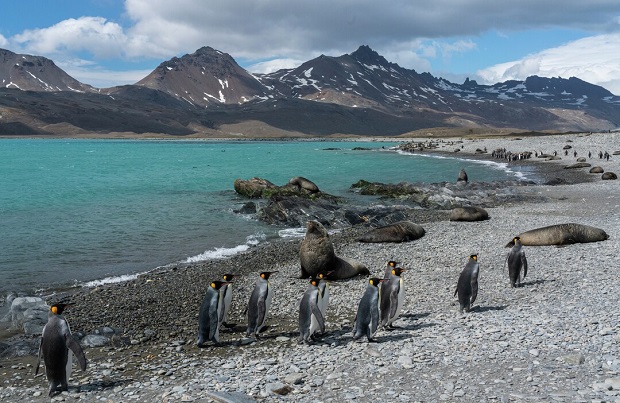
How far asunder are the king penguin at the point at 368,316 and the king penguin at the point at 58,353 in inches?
174

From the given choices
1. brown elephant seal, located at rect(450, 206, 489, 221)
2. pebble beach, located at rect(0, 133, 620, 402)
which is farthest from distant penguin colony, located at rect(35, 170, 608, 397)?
brown elephant seal, located at rect(450, 206, 489, 221)

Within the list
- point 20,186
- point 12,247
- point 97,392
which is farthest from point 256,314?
point 20,186

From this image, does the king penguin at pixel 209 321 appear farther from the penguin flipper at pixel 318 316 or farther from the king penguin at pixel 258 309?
the penguin flipper at pixel 318 316

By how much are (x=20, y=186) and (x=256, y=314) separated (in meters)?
44.0

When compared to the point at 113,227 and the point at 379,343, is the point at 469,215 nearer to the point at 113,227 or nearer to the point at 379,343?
the point at 379,343

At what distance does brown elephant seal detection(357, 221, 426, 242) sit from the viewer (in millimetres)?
18688

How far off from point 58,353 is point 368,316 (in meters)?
4.91

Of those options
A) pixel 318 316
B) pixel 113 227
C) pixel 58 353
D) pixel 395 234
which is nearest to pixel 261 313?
pixel 318 316

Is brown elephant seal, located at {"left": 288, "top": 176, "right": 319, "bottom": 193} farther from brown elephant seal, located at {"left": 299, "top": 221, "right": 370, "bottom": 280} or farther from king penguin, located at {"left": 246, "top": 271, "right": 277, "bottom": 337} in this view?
king penguin, located at {"left": 246, "top": 271, "right": 277, "bottom": 337}

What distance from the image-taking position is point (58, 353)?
794cm

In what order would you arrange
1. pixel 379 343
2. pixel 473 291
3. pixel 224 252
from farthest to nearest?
pixel 224 252 → pixel 473 291 → pixel 379 343

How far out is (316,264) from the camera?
14.3m

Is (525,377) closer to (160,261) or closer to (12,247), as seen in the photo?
(160,261)

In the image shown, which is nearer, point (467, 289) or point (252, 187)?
point (467, 289)
